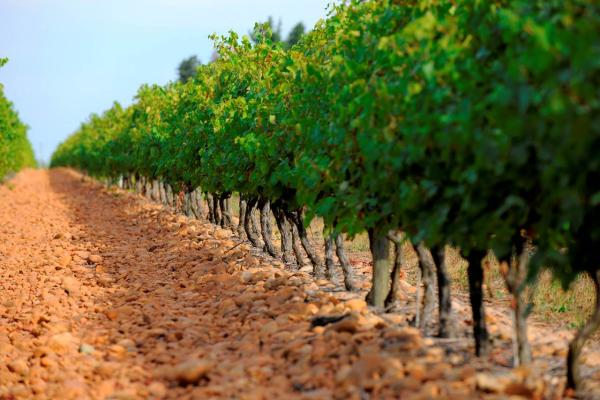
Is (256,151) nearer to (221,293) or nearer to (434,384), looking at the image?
(221,293)

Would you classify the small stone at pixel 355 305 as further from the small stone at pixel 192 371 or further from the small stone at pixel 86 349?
the small stone at pixel 86 349

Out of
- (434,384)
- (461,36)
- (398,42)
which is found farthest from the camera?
(398,42)

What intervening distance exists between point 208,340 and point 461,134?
3.75 meters

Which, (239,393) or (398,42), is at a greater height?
(398,42)

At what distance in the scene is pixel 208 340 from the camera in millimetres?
6906

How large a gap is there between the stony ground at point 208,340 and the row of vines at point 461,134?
720mm

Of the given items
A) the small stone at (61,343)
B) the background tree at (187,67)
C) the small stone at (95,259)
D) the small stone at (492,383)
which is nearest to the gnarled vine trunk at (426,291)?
the small stone at (492,383)

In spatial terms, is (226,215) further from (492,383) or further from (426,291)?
(492,383)

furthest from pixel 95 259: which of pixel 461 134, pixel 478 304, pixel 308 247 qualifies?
pixel 461 134

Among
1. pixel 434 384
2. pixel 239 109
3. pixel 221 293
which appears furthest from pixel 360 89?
pixel 239 109

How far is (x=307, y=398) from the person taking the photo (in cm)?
470

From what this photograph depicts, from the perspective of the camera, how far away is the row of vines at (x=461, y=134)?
3.72m

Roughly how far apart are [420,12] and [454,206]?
5.78 feet

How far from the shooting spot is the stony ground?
4906 millimetres
